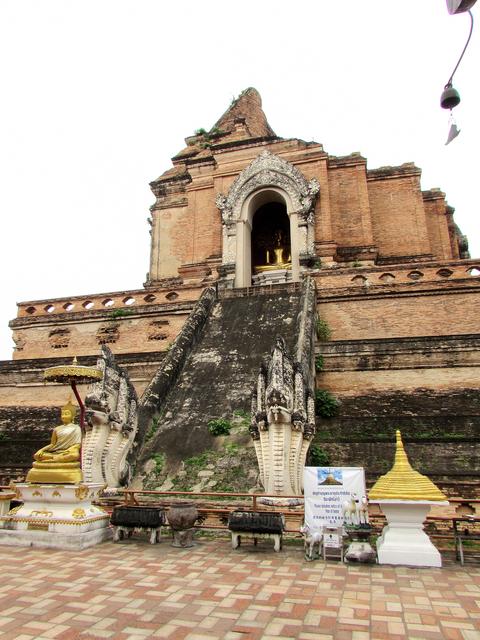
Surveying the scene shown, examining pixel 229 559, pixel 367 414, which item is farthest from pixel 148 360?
pixel 229 559

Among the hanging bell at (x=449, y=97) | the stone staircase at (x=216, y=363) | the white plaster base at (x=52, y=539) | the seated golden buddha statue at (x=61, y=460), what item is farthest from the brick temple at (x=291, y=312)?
the hanging bell at (x=449, y=97)

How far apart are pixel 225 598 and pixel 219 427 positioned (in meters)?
5.20

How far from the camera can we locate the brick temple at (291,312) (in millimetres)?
10484

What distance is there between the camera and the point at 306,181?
1962 cm

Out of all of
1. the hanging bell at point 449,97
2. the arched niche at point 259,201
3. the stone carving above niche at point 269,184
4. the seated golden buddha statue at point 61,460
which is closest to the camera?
the hanging bell at point 449,97

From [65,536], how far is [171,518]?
1.52 metres

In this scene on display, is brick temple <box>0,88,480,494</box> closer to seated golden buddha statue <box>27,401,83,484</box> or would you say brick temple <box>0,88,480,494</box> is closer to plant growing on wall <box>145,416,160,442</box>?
plant growing on wall <box>145,416,160,442</box>

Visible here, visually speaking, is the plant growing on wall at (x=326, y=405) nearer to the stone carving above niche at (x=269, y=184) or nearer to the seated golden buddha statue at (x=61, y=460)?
the seated golden buddha statue at (x=61, y=460)

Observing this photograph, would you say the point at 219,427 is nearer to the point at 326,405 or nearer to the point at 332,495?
the point at 326,405

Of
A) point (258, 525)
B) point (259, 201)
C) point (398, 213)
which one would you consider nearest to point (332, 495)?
point (258, 525)

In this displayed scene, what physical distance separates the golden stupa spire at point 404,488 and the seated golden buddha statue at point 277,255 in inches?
589

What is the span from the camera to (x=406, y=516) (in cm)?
642

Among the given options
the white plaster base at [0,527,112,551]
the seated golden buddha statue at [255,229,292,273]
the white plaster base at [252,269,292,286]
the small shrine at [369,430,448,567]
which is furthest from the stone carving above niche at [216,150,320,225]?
the white plaster base at [0,527,112,551]

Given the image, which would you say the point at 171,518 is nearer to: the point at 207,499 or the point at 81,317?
the point at 207,499
